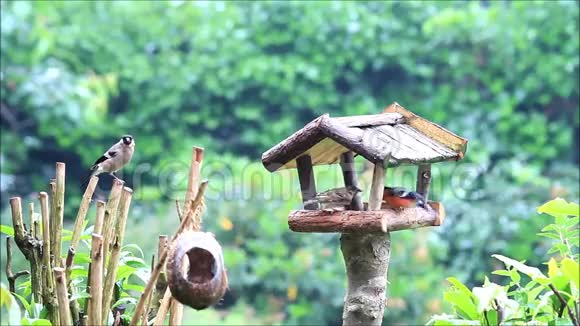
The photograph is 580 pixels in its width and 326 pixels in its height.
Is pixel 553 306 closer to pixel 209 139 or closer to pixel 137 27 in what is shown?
pixel 209 139

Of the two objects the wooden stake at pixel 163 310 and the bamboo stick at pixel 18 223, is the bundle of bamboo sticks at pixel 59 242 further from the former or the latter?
the wooden stake at pixel 163 310

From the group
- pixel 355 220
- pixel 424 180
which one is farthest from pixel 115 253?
pixel 424 180

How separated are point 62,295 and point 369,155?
67 centimetres

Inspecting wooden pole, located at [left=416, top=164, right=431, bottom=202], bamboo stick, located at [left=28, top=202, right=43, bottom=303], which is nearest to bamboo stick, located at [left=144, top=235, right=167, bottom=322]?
bamboo stick, located at [left=28, top=202, right=43, bottom=303]

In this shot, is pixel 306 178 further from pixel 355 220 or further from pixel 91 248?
pixel 91 248

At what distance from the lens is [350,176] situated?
1.71m

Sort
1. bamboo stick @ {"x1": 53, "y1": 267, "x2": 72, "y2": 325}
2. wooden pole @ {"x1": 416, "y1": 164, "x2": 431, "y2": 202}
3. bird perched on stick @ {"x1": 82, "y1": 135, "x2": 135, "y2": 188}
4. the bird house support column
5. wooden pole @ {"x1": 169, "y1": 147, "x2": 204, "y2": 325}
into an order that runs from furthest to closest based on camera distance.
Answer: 1. bird perched on stick @ {"x1": 82, "y1": 135, "x2": 135, "y2": 188}
2. wooden pole @ {"x1": 416, "y1": 164, "x2": 431, "y2": 202}
3. the bird house support column
4. wooden pole @ {"x1": 169, "y1": 147, "x2": 204, "y2": 325}
5. bamboo stick @ {"x1": 53, "y1": 267, "x2": 72, "y2": 325}

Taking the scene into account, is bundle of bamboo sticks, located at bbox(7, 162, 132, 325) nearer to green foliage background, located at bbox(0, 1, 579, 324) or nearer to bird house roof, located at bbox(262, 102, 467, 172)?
bird house roof, located at bbox(262, 102, 467, 172)

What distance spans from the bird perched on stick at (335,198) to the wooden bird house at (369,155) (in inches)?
0.5

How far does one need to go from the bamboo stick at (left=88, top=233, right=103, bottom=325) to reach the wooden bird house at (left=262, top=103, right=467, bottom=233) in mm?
473

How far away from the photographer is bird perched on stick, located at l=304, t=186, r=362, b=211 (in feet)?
5.46
